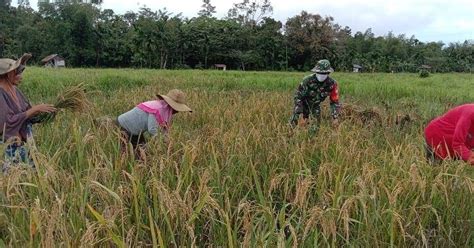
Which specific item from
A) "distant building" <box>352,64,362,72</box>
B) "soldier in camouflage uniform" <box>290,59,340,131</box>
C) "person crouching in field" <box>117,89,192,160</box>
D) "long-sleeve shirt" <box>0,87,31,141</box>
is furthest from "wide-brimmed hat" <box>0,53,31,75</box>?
"distant building" <box>352,64,362,72</box>

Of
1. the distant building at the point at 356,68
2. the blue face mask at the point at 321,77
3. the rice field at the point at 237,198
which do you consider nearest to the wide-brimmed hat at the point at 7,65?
the rice field at the point at 237,198

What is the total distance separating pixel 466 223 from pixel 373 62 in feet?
137

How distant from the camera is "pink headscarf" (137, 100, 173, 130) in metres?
3.67

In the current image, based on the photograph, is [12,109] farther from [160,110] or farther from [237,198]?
[237,198]

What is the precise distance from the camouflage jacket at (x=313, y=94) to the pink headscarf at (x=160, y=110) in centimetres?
176

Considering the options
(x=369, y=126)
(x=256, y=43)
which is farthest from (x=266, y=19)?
(x=369, y=126)

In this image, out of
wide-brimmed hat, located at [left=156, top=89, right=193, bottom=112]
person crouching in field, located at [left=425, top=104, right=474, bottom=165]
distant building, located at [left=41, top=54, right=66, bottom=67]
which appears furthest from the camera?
distant building, located at [left=41, top=54, right=66, bottom=67]

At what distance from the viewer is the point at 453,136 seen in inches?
123

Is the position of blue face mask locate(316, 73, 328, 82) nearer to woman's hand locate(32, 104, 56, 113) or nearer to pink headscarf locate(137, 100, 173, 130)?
pink headscarf locate(137, 100, 173, 130)

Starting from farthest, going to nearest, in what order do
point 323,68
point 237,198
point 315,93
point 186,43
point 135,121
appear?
point 186,43
point 315,93
point 323,68
point 135,121
point 237,198

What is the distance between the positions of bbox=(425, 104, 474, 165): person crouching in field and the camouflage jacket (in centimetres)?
162

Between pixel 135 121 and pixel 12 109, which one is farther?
pixel 135 121

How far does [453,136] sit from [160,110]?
2186 mm

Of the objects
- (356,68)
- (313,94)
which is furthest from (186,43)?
(313,94)
